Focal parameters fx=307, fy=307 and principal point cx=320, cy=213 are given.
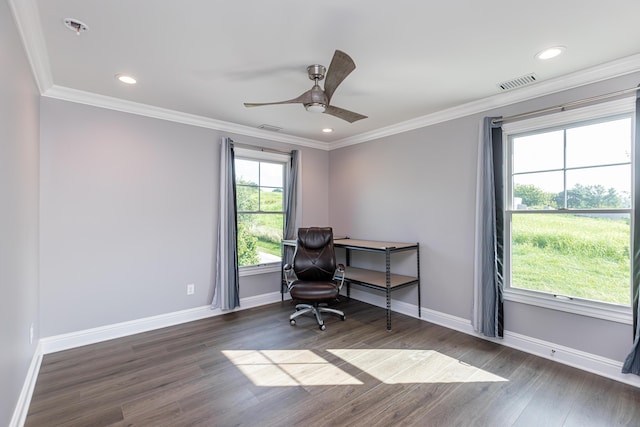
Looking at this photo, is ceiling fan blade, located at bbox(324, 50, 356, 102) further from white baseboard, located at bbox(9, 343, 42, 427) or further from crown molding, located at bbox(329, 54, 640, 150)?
white baseboard, located at bbox(9, 343, 42, 427)

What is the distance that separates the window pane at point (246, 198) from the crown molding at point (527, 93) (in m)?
1.91

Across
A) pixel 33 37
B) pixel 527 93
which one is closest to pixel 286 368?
pixel 33 37

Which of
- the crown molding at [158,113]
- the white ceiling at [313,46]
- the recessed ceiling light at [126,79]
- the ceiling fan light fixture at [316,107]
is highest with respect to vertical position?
the white ceiling at [313,46]

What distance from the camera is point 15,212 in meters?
1.92

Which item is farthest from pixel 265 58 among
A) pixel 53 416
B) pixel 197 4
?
pixel 53 416

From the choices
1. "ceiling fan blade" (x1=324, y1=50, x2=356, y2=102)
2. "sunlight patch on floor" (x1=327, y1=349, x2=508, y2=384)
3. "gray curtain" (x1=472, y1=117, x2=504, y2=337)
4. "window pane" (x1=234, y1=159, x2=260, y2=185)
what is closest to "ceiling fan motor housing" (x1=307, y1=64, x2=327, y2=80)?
"ceiling fan blade" (x1=324, y1=50, x2=356, y2=102)

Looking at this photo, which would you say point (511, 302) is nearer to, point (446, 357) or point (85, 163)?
point (446, 357)

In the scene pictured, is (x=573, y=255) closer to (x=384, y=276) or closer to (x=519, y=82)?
(x=519, y=82)

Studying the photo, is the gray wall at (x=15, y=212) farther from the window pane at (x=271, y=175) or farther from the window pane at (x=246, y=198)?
the window pane at (x=271, y=175)

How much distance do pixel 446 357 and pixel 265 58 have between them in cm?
302

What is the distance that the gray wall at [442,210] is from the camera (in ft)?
8.68

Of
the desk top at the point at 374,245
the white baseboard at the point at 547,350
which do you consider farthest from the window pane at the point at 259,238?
the white baseboard at the point at 547,350

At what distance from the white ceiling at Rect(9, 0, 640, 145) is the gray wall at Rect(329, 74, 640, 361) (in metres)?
0.48

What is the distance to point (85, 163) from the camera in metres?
3.11
